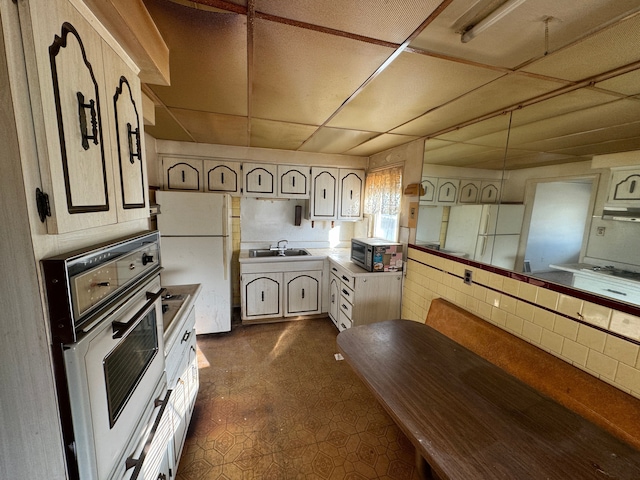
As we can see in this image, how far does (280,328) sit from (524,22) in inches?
127

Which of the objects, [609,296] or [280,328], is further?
[280,328]

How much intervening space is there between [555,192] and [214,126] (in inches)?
103

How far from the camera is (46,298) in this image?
0.55 m

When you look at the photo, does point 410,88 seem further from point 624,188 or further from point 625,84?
point 624,188

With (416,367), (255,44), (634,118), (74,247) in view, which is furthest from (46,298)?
(634,118)

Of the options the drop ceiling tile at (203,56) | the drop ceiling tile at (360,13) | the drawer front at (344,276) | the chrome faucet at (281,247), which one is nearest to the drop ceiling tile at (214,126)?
the drop ceiling tile at (203,56)

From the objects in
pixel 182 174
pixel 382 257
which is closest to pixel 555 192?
pixel 382 257

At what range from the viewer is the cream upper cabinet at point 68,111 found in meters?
0.52

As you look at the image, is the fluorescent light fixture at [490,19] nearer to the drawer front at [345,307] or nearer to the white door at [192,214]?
the drawer front at [345,307]

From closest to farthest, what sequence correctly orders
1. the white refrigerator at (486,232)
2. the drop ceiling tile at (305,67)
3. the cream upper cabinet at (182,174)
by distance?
the drop ceiling tile at (305,67) → the white refrigerator at (486,232) → the cream upper cabinet at (182,174)

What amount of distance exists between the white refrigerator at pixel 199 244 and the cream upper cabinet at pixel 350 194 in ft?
4.96

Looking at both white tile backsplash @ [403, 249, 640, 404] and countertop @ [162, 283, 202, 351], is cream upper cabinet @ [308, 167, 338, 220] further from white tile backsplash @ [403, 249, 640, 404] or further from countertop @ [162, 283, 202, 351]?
countertop @ [162, 283, 202, 351]

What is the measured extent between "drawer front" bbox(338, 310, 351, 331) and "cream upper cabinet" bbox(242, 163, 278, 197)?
173 cm

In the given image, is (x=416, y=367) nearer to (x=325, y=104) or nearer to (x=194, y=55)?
(x=325, y=104)
